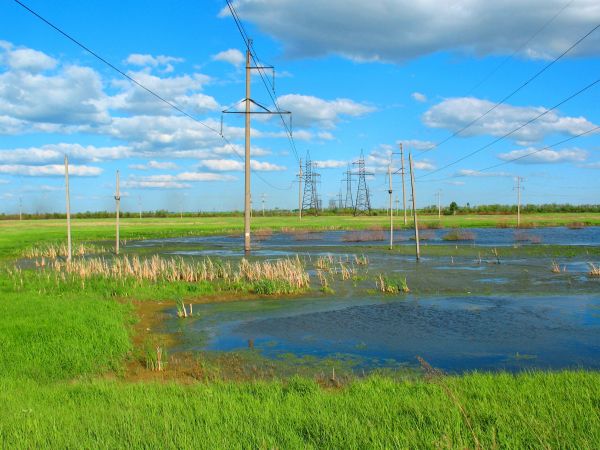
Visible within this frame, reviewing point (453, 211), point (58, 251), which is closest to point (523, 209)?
point (453, 211)

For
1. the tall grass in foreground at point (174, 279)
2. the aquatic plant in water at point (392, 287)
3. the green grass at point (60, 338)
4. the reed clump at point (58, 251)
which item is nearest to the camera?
the green grass at point (60, 338)

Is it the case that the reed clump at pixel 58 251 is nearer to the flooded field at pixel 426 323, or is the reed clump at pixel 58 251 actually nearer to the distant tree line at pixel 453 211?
the flooded field at pixel 426 323

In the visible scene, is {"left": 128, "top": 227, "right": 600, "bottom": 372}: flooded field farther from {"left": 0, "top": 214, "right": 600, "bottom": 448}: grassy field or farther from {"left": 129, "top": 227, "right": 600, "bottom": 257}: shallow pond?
{"left": 129, "top": 227, "right": 600, "bottom": 257}: shallow pond

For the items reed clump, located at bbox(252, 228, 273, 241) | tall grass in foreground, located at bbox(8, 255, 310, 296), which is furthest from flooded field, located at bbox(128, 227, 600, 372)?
reed clump, located at bbox(252, 228, 273, 241)

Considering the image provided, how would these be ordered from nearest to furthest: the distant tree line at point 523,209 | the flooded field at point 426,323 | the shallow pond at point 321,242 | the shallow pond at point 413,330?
1. the shallow pond at point 413,330
2. the flooded field at point 426,323
3. the shallow pond at point 321,242
4. the distant tree line at point 523,209

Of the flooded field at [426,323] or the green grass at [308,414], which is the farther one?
the flooded field at [426,323]

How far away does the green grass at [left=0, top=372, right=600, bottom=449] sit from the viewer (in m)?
6.58

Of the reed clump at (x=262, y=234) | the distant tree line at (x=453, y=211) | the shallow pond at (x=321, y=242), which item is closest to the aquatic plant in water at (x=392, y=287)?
the shallow pond at (x=321, y=242)

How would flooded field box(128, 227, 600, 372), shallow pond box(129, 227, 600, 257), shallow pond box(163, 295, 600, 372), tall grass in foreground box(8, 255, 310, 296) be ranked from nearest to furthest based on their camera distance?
1. shallow pond box(163, 295, 600, 372)
2. flooded field box(128, 227, 600, 372)
3. tall grass in foreground box(8, 255, 310, 296)
4. shallow pond box(129, 227, 600, 257)

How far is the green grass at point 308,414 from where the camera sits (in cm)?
658

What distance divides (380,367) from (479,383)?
2.88 m

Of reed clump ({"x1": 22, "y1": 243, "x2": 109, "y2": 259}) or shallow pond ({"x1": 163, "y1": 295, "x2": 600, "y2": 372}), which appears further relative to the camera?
reed clump ({"x1": 22, "y1": 243, "x2": 109, "y2": 259})

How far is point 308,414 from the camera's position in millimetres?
7504

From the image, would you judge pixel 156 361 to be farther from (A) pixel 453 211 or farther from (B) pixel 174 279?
(A) pixel 453 211
